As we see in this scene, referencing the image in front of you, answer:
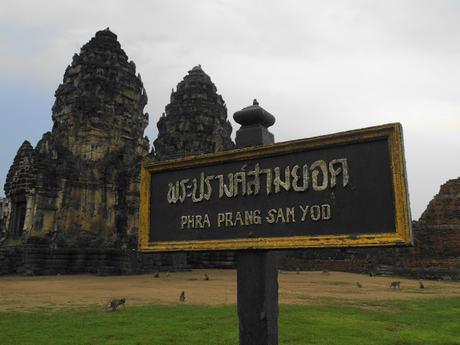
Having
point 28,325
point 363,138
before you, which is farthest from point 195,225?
point 28,325

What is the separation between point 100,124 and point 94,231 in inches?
307

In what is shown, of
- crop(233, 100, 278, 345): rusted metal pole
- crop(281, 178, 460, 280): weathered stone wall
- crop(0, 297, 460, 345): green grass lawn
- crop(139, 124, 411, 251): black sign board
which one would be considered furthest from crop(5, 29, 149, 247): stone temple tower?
A: crop(233, 100, 278, 345): rusted metal pole

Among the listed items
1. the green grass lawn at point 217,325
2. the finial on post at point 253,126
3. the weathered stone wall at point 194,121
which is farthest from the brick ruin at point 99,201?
the finial on post at point 253,126

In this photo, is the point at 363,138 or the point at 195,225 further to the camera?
the point at 195,225

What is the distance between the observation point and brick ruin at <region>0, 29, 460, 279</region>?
24.5 metres

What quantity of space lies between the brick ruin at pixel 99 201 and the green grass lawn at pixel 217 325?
14.4 meters

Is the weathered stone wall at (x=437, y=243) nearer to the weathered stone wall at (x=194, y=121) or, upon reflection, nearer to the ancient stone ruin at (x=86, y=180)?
the ancient stone ruin at (x=86, y=180)

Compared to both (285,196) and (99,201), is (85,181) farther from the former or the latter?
(285,196)

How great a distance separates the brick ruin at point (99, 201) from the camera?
24.5m

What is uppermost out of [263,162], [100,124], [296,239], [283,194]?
[100,124]

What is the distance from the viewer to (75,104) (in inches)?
1187

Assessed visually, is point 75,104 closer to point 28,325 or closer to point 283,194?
point 28,325

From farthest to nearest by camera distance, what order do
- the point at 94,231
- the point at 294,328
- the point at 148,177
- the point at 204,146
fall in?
the point at 204,146
the point at 94,231
the point at 294,328
the point at 148,177

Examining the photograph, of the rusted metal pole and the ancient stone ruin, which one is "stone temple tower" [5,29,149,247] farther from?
the rusted metal pole
